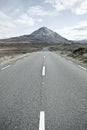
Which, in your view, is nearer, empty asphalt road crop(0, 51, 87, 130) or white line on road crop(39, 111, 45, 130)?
white line on road crop(39, 111, 45, 130)

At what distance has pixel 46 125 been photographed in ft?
14.8

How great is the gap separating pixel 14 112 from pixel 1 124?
813 millimetres

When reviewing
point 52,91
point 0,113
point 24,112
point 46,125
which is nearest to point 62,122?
point 46,125

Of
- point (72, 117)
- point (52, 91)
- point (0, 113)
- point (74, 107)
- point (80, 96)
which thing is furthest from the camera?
point (52, 91)

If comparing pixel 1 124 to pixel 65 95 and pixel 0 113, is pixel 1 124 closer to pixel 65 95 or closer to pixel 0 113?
pixel 0 113

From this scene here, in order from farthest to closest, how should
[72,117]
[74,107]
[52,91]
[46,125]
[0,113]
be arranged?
1. [52,91]
2. [74,107]
3. [0,113]
4. [72,117]
5. [46,125]

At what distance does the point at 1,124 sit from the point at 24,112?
0.91 meters

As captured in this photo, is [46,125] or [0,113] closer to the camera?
[46,125]

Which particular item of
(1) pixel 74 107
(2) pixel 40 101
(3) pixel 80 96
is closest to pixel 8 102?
(2) pixel 40 101

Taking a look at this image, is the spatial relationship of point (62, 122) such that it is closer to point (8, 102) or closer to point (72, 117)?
point (72, 117)

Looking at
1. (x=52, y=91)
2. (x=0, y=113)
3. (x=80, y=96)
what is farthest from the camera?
(x=52, y=91)

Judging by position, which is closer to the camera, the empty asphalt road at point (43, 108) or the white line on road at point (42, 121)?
the white line on road at point (42, 121)

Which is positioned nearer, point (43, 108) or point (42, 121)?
point (42, 121)

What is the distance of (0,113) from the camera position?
5273 millimetres
